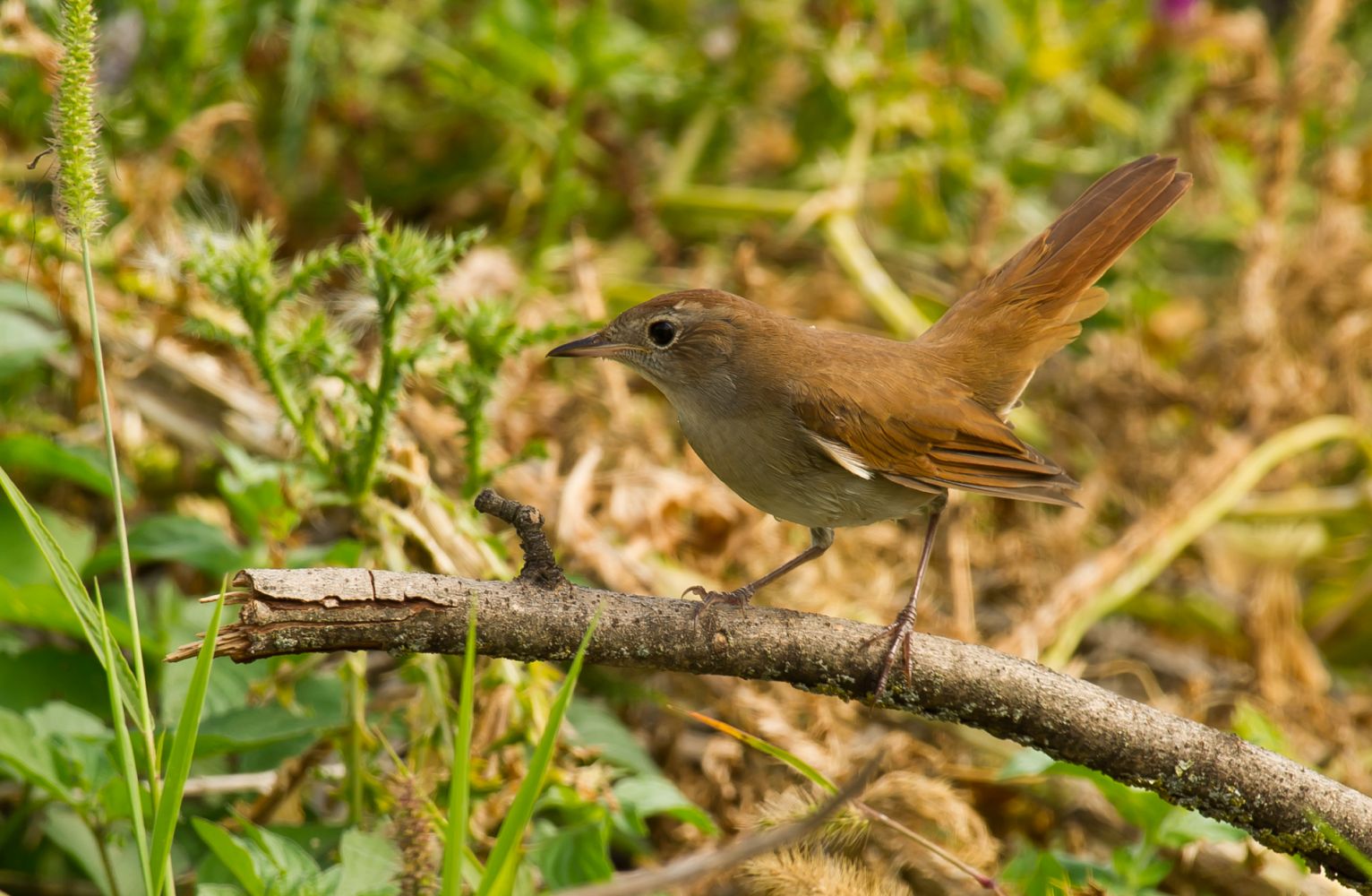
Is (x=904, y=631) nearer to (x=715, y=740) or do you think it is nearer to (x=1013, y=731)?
(x=1013, y=731)

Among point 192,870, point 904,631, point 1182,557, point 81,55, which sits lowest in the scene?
point 192,870

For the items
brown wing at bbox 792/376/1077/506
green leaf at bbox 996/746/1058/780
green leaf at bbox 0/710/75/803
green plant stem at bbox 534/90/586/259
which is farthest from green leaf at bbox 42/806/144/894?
green plant stem at bbox 534/90/586/259

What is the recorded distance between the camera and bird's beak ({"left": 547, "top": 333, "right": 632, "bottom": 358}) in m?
2.84

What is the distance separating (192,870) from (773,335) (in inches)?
68.5

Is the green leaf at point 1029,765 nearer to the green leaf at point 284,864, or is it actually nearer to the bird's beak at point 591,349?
the bird's beak at point 591,349

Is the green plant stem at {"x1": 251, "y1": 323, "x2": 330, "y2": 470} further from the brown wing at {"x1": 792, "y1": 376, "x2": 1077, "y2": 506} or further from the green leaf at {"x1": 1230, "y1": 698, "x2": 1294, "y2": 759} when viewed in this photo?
the green leaf at {"x1": 1230, "y1": 698, "x2": 1294, "y2": 759}

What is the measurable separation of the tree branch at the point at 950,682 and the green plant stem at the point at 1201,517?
1.66 m

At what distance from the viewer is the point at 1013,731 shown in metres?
2.19

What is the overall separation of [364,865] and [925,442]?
1.50 m

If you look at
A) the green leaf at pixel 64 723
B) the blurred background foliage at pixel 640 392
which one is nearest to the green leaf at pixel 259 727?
the blurred background foliage at pixel 640 392

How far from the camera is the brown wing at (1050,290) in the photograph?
3242 millimetres

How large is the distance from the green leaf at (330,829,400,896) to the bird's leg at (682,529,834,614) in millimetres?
738

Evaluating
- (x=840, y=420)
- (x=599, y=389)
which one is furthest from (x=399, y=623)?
(x=599, y=389)

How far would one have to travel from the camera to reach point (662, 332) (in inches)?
116
